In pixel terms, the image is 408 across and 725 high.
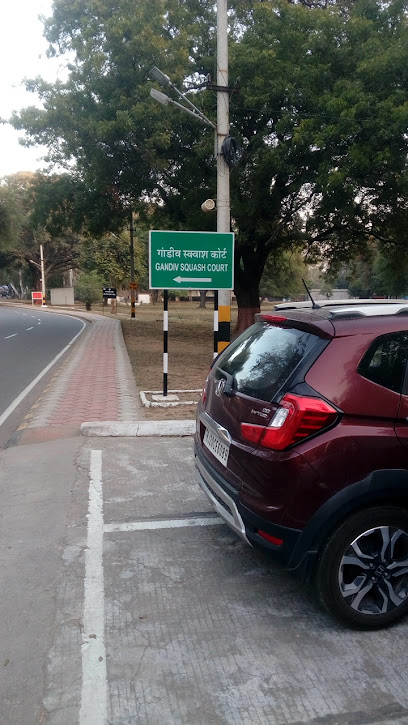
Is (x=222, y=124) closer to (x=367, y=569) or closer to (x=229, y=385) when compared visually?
(x=229, y=385)

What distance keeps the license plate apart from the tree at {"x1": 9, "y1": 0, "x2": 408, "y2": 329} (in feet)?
37.9

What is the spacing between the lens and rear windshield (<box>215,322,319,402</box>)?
3195mm

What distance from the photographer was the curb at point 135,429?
716 centimetres

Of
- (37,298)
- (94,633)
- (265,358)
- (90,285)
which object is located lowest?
(94,633)

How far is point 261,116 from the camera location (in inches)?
661

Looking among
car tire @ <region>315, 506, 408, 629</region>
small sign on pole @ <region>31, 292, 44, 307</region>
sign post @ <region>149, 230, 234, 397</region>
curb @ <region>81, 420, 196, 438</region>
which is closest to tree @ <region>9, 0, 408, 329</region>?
sign post @ <region>149, 230, 234, 397</region>

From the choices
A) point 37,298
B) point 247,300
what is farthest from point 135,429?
point 37,298

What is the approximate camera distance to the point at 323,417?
2.99m

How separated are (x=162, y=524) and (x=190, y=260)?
5.09 metres

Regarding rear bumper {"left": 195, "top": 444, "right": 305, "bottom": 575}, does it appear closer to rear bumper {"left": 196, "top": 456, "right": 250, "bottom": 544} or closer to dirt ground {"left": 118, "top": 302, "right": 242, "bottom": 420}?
rear bumper {"left": 196, "top": 456, "right": 250, "bottom": 544}

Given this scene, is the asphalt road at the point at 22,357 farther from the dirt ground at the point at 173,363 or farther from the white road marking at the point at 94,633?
the white road marking at the point at 94,633

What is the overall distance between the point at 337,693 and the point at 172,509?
2.35 m

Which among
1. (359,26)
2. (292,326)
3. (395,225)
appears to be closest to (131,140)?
(359,26)

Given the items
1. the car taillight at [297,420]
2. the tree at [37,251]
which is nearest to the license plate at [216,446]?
the car taillight at [297,420]
